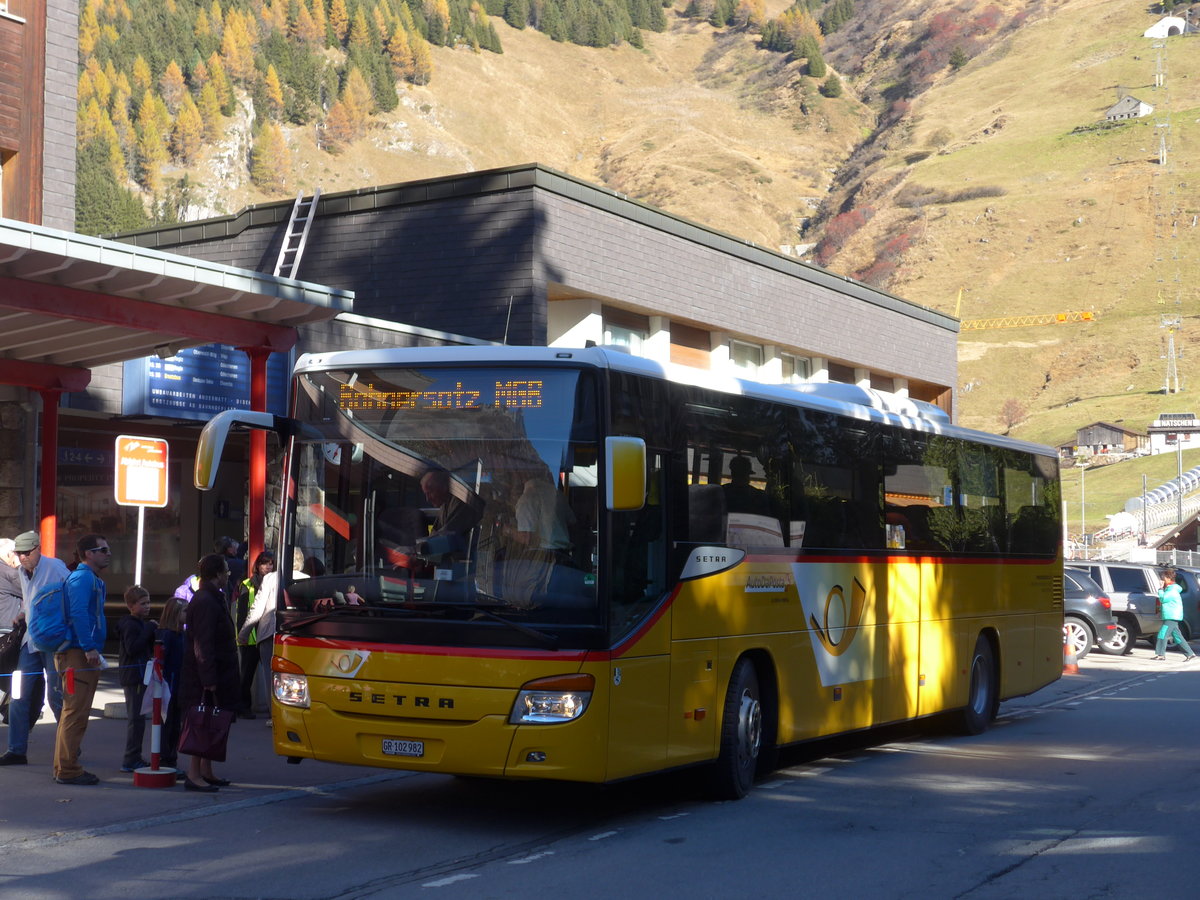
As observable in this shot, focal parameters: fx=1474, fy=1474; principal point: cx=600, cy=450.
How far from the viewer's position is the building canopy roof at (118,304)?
11.1 metres

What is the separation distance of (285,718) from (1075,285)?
6925 inches

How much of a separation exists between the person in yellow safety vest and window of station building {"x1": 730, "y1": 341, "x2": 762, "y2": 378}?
1336cm

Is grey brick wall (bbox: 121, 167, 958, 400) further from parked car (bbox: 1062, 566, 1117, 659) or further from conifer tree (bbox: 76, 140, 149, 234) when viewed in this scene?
conifer tree (bbox: 76, 140, 149, 234)

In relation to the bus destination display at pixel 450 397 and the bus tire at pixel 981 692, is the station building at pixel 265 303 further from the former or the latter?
the bus tire at pixel 981 692

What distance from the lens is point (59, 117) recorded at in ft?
59.0

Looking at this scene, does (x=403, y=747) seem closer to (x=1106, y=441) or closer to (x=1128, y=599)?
(x=1128, y=599)

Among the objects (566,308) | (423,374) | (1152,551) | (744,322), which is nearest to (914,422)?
(423,374)

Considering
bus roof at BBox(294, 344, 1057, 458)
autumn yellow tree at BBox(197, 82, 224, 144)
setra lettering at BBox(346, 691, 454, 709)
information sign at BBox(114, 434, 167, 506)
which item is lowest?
setra lettering at BBox(346, 691, 454, 709)

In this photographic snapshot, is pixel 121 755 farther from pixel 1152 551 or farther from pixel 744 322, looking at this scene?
pixel 1152 551

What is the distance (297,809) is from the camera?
9648 millimetres

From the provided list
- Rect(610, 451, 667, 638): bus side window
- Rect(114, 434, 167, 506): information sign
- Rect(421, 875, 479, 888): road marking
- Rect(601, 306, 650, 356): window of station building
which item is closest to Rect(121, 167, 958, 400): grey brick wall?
Rect(601, 306, 650, 356): window of station building

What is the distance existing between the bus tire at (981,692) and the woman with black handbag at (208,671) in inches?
312

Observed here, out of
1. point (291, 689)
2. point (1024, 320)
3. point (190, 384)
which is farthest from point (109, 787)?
point (1024, 320)

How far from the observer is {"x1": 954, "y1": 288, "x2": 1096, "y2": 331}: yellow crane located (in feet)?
553
